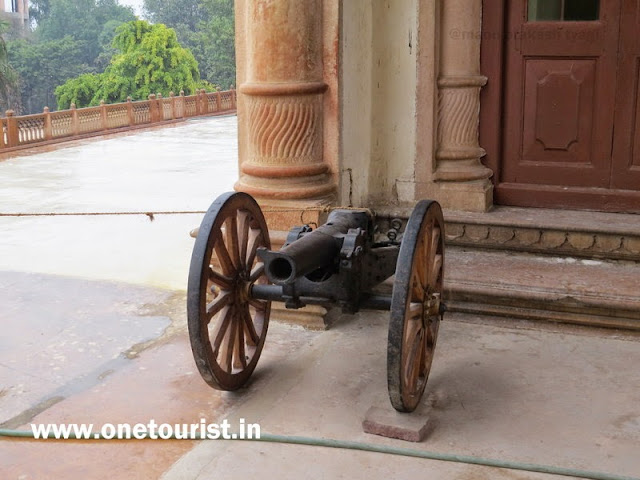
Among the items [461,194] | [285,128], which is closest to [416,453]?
[285,128]

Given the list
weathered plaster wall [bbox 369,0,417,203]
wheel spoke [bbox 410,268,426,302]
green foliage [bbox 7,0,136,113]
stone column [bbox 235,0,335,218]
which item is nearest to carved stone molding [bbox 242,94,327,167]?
stone column [bbox 235,0,335,218]

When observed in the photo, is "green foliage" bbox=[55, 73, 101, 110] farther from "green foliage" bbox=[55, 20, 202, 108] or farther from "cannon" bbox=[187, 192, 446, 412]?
"cannon" bbox=[187, 192, 446, 412]

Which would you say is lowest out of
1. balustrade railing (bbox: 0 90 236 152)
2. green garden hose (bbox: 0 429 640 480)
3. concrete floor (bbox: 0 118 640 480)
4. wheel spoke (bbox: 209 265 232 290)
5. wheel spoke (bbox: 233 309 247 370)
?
balustrade railing (bbox: 0 90 236 152)

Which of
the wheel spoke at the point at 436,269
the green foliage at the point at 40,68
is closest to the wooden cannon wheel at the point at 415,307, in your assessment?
the wheel spoke at the point at 436,269

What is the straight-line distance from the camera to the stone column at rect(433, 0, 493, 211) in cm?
562

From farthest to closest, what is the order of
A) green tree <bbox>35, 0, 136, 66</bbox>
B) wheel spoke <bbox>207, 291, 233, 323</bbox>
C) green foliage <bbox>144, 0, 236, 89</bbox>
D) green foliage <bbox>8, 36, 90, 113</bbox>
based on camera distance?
green tree <bbox>35, 0, 136, 66</bbox>, green foliage <bbox>8, 36, 90, 113</bbox>, green foliage <bbox>144, 0, 236, 89</bbox>, wheel spoke <bbox>207, 291, 233, 323</bbox>

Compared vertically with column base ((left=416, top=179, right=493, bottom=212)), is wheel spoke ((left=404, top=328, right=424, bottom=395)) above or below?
below

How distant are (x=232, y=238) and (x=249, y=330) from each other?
0.48 m

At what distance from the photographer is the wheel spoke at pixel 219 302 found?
12.1ft

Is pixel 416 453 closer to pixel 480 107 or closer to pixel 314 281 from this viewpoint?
pixel 314 281

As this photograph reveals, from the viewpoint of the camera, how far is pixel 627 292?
4.63m

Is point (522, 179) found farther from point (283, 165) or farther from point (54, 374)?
point (54, 374)

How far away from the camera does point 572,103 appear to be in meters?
5.63

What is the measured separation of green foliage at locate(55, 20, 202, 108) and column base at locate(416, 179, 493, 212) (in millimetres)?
32942
